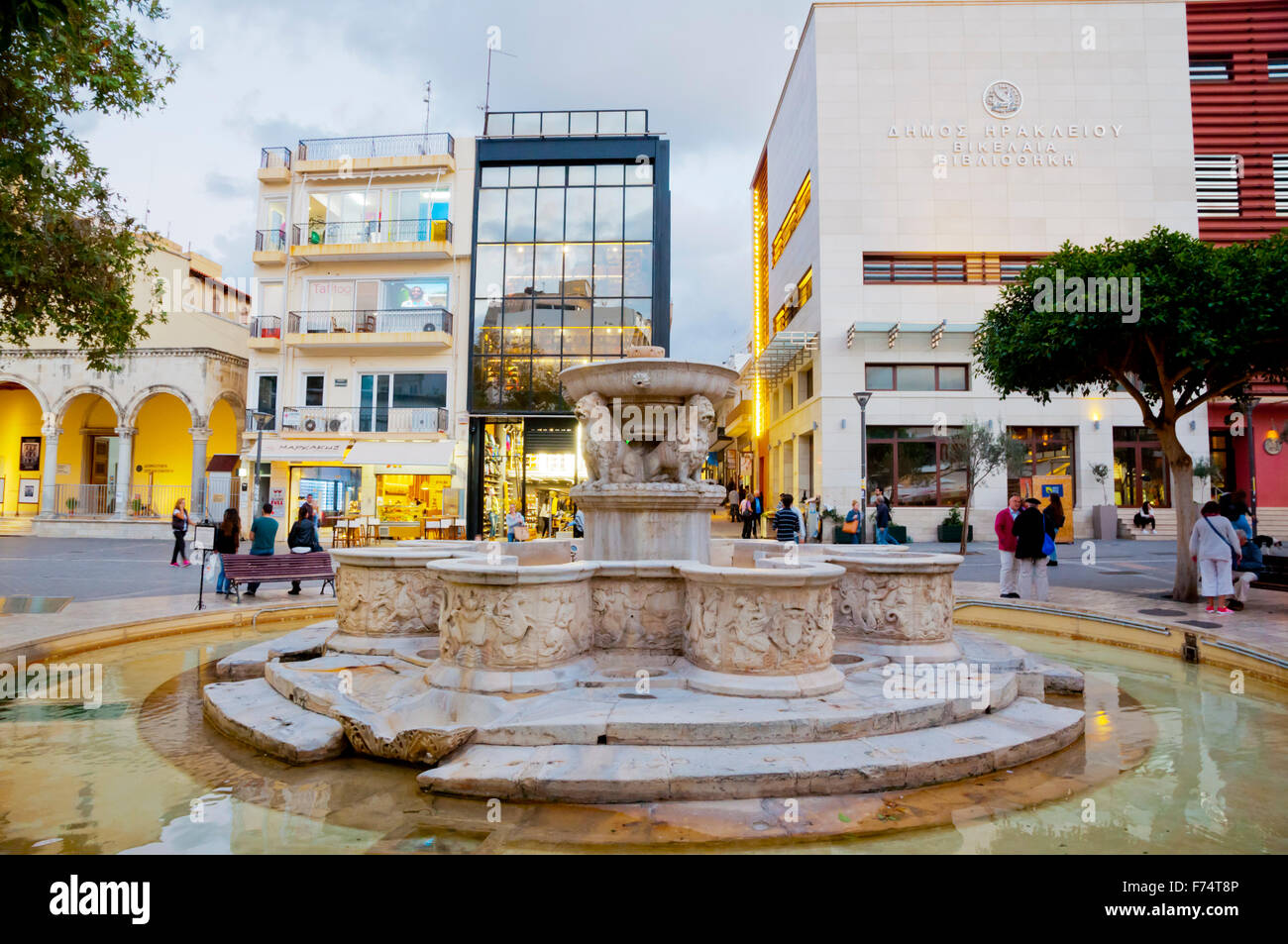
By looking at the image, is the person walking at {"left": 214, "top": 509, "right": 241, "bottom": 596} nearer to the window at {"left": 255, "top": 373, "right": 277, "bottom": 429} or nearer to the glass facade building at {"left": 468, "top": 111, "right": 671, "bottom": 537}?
the glass facade building at {"left": 468, "top": 111, "right": 671, "bottom": 537}

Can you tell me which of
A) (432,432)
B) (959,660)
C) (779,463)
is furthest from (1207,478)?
(432,432)

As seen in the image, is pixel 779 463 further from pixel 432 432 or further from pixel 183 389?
pixel 183 389

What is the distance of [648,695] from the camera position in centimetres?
436

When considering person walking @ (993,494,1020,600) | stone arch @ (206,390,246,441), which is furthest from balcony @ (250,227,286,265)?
person walking @ (993,494,1020,600)

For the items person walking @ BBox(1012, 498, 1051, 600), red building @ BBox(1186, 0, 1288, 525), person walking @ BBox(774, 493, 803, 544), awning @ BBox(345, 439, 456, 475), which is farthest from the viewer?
red building @ BBox(1186, 0, 1288, 525)

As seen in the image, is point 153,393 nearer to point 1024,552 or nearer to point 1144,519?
point 1024,552

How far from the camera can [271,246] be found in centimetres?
2453

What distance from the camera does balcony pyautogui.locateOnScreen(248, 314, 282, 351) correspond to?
78.6 feet

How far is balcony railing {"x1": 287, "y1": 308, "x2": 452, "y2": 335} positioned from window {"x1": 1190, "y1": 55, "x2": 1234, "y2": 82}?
29425 millimetres

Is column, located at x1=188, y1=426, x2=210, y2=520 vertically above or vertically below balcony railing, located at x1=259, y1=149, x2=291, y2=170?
below

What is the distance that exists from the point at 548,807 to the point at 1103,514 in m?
25.7

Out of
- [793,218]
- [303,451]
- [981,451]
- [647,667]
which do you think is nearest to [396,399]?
[303,451]

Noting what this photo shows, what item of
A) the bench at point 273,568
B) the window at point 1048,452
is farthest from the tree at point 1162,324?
the window at point 1048,452

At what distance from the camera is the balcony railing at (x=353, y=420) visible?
23.5 m
